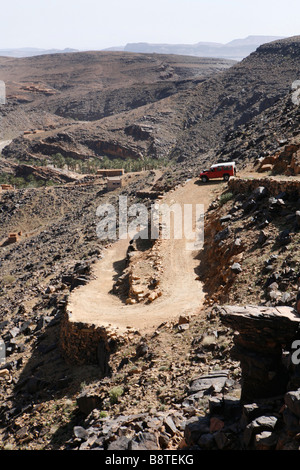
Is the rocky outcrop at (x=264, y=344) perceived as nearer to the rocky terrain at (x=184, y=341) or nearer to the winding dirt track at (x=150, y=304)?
the rocky terrain at (x=184, y=341)

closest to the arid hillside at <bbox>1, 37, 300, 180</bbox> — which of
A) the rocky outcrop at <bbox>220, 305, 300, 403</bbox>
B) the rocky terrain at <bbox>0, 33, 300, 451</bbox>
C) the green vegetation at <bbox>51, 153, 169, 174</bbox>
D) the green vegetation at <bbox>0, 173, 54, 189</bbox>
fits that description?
the green vegetation at <bbox>51, 153, 169, 174</bbox>

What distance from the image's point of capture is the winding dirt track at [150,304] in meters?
16.7

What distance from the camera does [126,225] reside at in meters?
32.5

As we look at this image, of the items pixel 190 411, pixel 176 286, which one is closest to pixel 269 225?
pixel 176 286

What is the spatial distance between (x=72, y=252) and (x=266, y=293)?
67.5 feet

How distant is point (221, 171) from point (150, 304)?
15.4m

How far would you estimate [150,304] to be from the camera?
58.7 ft

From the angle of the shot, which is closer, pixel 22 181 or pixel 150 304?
pixel 150 304

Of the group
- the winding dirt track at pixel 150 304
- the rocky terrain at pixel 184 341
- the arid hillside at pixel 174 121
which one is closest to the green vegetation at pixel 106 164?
the arid hillside at pixel 174 121

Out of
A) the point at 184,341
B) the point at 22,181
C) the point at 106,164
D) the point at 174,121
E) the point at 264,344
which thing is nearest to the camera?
the point at 264,344

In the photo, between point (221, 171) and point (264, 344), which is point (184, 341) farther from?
point (221, 171)

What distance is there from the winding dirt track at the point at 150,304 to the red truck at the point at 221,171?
951 centimetres

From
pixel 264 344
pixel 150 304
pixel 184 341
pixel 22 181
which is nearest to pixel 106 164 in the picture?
pixel 22 181

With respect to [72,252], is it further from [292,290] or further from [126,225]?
[292,290]
